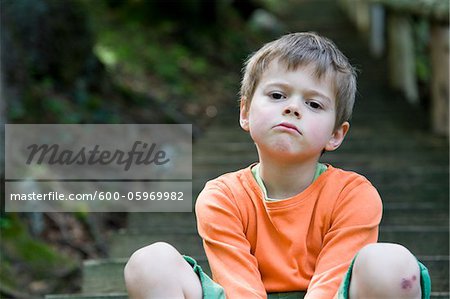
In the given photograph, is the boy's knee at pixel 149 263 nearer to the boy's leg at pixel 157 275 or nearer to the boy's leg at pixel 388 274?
the boy's leg at pixel 157 275

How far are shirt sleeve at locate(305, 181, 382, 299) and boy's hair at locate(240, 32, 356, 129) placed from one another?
0.23 metres

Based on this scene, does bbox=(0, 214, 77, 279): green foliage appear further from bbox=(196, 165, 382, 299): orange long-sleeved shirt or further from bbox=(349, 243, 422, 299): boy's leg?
bbox=(349, 243, 422, 299): boy's leg

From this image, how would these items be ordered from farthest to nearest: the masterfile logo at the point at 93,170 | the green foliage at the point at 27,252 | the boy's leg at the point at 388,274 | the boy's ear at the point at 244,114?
the masterfile logo at the point at 93,170 < the green foliage at the point at 27,252 < the boy's ear at the point at 244,114 < the boy's leg at the point at 388,274

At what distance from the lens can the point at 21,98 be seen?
5184 millimetres

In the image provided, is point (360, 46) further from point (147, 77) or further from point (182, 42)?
point (147, 77)

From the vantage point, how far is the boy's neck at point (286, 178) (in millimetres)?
2188

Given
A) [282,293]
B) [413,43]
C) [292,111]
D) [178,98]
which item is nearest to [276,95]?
[292,111]

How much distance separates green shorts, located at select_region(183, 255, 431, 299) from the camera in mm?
1823

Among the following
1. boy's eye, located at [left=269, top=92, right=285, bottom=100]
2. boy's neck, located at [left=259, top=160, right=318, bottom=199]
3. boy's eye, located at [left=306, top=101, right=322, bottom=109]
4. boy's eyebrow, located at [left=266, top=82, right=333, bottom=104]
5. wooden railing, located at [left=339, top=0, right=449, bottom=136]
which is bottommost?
wooden railing, located at [left=339, top=0, right=449, bottom=136]

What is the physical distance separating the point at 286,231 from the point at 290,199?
0.09 m

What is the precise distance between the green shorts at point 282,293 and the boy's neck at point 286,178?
28 cm

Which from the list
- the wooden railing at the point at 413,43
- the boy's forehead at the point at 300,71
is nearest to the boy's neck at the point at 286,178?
the boy's forehead at the point at 300,71

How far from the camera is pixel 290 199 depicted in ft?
6.99

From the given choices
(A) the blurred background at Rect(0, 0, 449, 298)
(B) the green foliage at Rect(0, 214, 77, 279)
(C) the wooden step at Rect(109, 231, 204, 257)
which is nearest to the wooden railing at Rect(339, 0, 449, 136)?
(A) the blurred background at Rect(0, 0, 449, 298)
